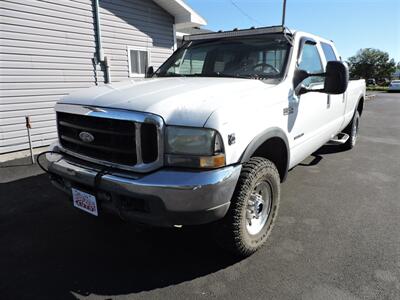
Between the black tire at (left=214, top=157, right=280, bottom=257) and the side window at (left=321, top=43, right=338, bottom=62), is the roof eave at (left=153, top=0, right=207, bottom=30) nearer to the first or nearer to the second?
the side window at (left=321, top=43, right=338, bottom=62)

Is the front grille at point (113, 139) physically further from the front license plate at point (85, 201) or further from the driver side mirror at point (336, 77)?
the driver side mirror at point (336, 77)

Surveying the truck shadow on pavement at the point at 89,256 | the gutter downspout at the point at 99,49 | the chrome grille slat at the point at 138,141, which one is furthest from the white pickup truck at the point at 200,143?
the gutter downspout at the point at 99,49

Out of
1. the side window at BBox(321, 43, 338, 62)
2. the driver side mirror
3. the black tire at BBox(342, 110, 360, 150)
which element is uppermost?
the side window at BBox(321, 43, 338, 62)

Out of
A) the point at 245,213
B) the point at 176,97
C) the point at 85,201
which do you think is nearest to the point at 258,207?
the point at 245,213

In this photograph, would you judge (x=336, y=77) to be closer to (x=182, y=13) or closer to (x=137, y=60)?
(x=137, y=60)

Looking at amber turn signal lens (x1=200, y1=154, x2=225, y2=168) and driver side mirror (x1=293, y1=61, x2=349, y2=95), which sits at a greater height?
driver side mirror (x1=293, y1=61, x2=349, y2=95)

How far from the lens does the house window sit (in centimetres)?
894

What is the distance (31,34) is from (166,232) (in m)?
5.55

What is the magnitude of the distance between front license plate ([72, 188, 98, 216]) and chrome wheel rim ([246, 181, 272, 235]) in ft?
4.07

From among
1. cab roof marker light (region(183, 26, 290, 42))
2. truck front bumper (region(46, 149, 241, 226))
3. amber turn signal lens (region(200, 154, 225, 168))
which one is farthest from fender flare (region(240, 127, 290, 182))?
cab roof marker light (region(183, 26, 290, 42))

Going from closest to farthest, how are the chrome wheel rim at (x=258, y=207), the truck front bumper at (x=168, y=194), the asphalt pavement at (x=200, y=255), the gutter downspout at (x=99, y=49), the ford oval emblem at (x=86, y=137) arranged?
1. the truck front bumper at (x=168, y=194)
2. the asphalt pavement at (x=200, y=255)
3. the ford oval emblem at (x=86, y=137)
4. the chrome wheel rim at (x=258, y=207)
5. the gutter downspout at (x=99, y=49)

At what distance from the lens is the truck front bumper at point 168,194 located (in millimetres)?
2123

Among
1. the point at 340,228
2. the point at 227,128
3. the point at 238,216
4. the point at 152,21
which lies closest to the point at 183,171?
the point at 227,128

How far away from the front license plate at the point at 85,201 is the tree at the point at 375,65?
6764 centimetres
